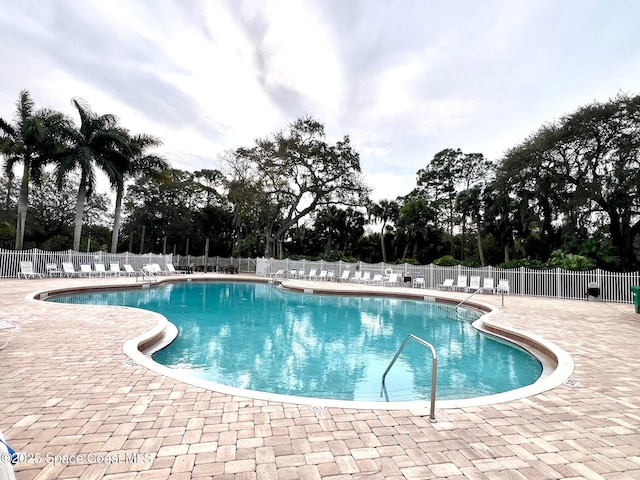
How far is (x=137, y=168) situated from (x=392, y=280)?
1768cm

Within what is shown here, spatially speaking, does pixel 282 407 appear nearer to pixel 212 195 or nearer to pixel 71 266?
pixel 71 266

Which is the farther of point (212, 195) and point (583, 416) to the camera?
point (212, 195)

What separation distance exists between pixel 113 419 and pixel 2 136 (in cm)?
2028

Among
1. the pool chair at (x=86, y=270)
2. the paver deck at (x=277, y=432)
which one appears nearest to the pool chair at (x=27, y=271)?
the pool chair at (x=86, y=270)

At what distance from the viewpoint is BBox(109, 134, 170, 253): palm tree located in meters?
19.8

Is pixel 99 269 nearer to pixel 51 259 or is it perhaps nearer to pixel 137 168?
pixel 51 259

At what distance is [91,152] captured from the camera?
18234 millimetres

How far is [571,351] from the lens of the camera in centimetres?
508

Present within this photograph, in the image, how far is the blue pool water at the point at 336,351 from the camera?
4613mm

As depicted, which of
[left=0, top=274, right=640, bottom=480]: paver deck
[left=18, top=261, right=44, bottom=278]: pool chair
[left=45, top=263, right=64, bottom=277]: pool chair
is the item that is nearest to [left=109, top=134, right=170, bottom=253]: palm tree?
[left=45, top=263, right=64, bottom=277]: pool chair

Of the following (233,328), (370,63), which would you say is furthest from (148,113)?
(233,328)

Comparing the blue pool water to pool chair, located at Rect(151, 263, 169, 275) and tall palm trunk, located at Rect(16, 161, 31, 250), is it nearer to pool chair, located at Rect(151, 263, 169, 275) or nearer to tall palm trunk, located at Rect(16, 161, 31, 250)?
tall palm trunk, located at Rect(16, 161, 31, 250)

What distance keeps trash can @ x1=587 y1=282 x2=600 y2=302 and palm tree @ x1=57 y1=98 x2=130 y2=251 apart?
23.4 m

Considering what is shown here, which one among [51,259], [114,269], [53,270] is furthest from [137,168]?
[53,270]
